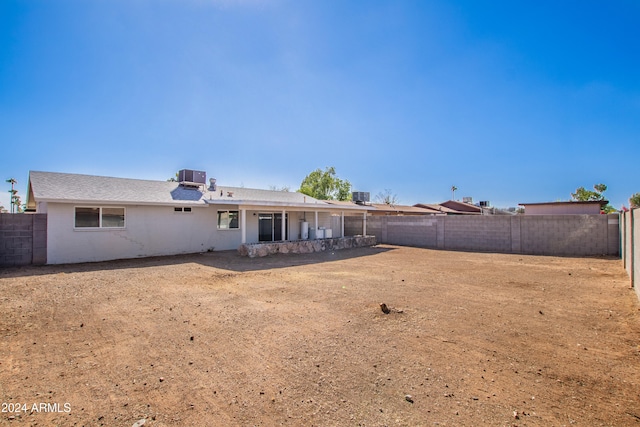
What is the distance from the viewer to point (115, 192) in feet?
39.3

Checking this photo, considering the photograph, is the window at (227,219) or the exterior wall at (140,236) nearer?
the exterior wall at (140,236)

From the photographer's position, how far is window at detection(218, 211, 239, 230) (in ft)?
47.6

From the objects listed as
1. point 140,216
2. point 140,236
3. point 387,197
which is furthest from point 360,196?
point 387,197

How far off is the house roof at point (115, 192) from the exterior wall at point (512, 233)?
238 inches

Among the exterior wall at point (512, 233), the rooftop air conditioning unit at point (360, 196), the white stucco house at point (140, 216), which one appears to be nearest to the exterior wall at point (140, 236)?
the white stucco house at point (140, 216)

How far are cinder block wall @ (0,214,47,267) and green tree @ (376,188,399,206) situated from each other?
46134 millimetres

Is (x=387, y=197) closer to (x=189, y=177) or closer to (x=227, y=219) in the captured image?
(x=227, y=219)

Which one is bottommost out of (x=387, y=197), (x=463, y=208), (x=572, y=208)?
(x=572, y=208)

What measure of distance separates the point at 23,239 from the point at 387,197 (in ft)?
156

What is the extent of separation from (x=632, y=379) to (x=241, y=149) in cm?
2076

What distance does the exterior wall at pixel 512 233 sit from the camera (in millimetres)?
12773

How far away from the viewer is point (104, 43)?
30.6 ft

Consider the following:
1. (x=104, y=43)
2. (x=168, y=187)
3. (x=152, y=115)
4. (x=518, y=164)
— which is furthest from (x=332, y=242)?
(x=518, y=164)

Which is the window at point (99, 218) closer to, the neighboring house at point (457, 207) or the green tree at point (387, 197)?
the neighboring house at point (457, 207)
